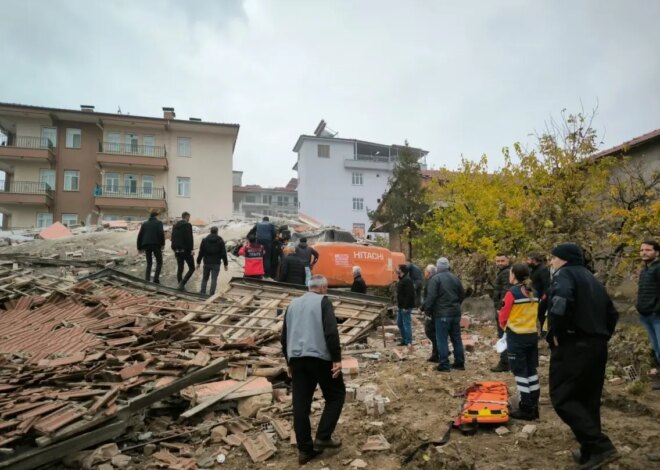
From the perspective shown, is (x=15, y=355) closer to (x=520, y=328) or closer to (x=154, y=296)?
(x=154, y=296)

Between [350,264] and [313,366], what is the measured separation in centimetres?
944

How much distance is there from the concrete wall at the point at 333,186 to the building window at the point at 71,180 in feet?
74.5

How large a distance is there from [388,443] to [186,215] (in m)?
8.11

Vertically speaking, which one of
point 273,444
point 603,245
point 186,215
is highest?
A: point 186,215

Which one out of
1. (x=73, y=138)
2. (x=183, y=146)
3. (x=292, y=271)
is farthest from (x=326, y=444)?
(x=73, y=138)

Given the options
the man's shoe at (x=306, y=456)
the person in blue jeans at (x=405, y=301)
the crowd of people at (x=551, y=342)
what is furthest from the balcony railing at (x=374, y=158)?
the man's shoe at (x=306, y=456)

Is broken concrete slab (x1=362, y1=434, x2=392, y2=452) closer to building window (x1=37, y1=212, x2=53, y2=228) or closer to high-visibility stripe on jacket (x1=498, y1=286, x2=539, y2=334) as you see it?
high-visibility stripe on jacket (x1=498, y1=286, x2=539, y2=334)

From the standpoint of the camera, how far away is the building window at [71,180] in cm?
3581

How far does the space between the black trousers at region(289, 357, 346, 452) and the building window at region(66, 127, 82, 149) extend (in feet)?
127

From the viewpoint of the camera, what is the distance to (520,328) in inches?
202

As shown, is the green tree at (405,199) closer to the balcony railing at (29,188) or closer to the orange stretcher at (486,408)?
the orange stretcher at (486,408)

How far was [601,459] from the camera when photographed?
3.52 metres

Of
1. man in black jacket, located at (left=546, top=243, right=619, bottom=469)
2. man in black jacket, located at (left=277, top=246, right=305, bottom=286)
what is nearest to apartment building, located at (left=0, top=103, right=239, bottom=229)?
man in black jacket, located at (left=277, top=246, right=305, bottom=286)

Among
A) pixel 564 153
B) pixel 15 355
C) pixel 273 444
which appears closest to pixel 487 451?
pixel 273 444
